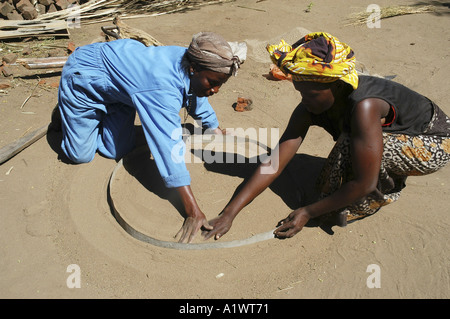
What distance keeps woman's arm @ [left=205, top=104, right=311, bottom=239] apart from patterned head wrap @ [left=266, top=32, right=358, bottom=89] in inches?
20.4

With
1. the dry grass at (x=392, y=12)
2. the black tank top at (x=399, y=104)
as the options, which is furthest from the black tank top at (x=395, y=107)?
the dry grass at (x=392, y=12)

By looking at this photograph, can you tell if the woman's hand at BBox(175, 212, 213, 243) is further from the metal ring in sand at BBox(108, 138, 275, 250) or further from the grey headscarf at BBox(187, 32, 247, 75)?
the grey headscarf at BBox(187, 32, 247, 75)

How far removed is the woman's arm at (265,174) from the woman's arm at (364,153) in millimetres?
424

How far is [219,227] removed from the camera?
2527 millimetres

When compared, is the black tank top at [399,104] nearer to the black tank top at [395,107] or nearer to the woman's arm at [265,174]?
the black tank top at [395,107]

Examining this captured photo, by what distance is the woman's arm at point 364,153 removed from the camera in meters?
2.11

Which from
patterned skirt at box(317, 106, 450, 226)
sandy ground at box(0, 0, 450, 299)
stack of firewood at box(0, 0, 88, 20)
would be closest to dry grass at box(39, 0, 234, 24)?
stack of firewood at box(0, 0, 88, 20)

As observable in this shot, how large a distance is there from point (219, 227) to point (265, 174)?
45 centimetres

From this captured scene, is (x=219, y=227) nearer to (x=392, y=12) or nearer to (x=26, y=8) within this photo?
(x=26, y=8)

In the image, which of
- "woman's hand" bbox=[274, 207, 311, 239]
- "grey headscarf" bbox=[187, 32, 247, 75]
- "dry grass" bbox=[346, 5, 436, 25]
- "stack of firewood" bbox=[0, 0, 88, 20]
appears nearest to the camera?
"grey headscarf" bbox=[187, 32, 247, 75]

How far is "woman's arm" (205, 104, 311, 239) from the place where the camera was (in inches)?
101

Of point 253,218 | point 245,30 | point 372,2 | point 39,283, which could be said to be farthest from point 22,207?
point 372,2

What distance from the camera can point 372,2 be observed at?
6180mm
